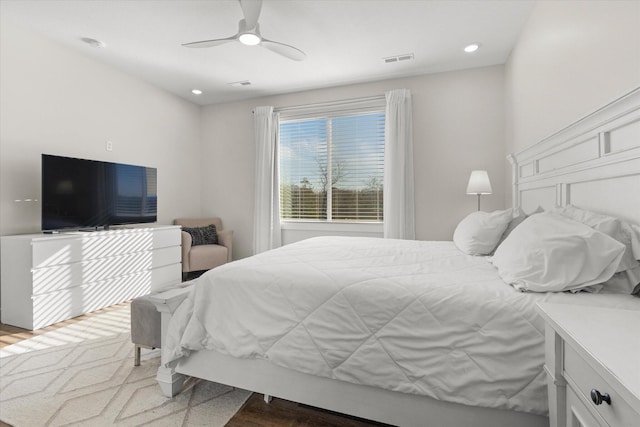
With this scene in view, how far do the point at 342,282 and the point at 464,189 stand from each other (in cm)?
292

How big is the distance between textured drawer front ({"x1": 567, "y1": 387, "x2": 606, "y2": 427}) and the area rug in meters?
1.40

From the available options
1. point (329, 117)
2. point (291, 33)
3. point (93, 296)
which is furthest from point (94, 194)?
point (329, 117)

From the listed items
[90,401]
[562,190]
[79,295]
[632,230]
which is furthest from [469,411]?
[79,295]

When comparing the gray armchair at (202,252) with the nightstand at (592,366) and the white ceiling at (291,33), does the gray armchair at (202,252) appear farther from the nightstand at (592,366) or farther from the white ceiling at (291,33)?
the nightstand at (592,366)

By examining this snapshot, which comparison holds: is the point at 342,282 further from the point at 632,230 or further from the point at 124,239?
the point at 124,239

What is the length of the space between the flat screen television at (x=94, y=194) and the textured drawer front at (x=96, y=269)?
43 centimetres

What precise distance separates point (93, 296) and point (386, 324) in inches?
121

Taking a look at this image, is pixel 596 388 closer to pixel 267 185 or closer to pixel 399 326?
pixel 399 326

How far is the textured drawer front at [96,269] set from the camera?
259cm

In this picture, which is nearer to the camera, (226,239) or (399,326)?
(399,326)

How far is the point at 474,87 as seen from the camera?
363 centimetres

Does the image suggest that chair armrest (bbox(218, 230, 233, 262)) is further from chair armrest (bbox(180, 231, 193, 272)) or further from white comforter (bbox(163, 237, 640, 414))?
white comforter (bbox(163, 237, 640, 414))

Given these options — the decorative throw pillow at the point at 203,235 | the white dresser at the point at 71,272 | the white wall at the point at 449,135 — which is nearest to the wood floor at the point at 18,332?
the white dresser at the point at 71,272

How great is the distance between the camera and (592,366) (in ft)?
2.07
